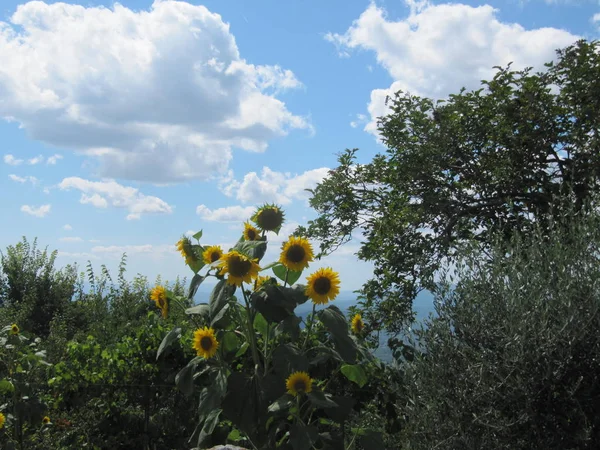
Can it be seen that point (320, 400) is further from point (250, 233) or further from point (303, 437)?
point (250, 233)

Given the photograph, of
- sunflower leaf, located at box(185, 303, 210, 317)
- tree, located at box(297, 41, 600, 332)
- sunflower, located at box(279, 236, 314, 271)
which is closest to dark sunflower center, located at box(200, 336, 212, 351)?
sunflower leaf, located at box(185, 303, 210, 317)

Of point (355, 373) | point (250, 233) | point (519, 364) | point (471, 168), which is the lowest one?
point (355, 373)

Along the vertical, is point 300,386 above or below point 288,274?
below

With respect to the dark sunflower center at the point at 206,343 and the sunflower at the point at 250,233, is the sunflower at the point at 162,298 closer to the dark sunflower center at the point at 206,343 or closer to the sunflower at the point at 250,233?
the dark sunflower center at the point at 206,343

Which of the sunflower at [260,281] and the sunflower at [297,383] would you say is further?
the sunflower at [260,281]

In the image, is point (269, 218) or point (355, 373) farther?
point (355, 373)

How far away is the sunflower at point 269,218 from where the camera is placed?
344cm

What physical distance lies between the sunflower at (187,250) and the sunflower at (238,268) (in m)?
0.52

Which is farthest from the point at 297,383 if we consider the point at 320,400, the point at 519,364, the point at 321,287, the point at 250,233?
the point at 519,364

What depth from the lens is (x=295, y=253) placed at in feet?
10.5

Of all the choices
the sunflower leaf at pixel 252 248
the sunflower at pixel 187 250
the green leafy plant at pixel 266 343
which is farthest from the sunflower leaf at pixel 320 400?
the sunflower at pixel 187 250

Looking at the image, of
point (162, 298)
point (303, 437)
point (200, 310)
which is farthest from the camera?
point (162, 298)

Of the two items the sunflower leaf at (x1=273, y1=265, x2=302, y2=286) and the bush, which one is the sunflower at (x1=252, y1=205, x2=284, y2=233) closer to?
the sunflower leaf at (x1=273, y1=265, x2=302, y2=286)

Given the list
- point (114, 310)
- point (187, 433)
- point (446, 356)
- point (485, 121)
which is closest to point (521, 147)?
point (485, 121)
